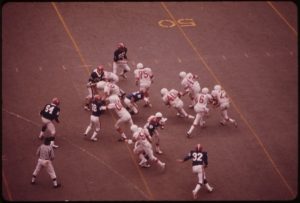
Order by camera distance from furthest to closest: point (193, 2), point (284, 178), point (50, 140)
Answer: point (193, 2), point (284, 178), point (50, 140)

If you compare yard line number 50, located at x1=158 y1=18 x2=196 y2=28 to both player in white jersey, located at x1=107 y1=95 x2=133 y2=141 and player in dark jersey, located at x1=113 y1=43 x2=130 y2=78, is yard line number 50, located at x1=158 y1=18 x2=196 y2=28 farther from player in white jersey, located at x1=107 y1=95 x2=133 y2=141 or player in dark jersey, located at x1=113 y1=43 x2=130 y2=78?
player in white jersey, located at x1=107 y1=95 x2=133 y2=141

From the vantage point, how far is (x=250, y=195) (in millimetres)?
20984

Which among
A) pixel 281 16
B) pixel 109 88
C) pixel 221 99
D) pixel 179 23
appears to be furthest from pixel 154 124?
pixel 281 16

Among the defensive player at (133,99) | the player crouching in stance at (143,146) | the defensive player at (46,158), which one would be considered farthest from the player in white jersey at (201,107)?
the defensive player at (46,158)

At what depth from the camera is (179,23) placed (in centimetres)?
3036

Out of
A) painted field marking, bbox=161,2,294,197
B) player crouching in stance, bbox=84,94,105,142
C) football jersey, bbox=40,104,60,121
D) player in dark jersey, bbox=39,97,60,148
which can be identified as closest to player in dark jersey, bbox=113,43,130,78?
painted field marking, bbox=161,2,294,197

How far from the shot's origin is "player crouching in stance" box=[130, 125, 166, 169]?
2117cm

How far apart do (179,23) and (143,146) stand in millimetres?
10380

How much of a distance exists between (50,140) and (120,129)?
3.21 metres

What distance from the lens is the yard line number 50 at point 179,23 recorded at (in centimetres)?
3019

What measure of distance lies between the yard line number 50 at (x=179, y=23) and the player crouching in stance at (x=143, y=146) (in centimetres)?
967

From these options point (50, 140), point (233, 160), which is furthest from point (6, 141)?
point (233, 160)

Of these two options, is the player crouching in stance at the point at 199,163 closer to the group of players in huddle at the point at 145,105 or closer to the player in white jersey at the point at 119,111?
the group of players in huddle at the point at 145,105

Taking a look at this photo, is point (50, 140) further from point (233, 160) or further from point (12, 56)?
point (12, 56)
